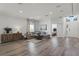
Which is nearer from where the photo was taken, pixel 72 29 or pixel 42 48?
pixel 42 48

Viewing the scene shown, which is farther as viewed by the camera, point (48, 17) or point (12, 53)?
point (48, 17)

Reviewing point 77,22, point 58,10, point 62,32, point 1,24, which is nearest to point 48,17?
point 58,10

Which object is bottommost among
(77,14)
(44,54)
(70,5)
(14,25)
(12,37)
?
(44,54)

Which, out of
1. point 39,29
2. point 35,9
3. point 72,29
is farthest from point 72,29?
point 35,9

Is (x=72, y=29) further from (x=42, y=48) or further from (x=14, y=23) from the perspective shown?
(x=14, y=23)

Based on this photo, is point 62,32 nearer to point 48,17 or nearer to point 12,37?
point 48,17

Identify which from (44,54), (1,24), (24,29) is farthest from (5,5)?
(44,54)

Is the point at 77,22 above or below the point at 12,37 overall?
above

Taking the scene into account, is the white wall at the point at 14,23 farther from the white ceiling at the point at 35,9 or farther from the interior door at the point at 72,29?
the interior door at the point at 72,29

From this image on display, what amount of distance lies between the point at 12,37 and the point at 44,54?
2.68 feet

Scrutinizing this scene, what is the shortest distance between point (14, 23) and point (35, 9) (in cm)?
58

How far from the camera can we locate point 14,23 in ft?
9.89

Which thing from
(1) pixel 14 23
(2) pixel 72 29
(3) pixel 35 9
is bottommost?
(2) pixel 72 29

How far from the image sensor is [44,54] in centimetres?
295
